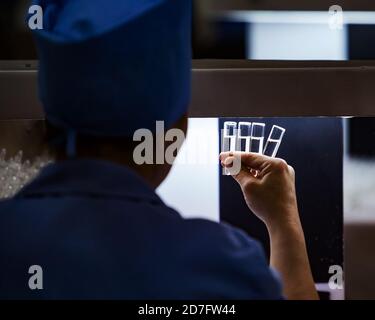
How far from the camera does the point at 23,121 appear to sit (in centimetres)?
125

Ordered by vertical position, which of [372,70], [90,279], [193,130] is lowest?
[90,279]

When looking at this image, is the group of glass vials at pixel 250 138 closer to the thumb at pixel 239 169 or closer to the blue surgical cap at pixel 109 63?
the thumb at pixel 239 169

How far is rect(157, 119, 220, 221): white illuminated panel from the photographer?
124 cm

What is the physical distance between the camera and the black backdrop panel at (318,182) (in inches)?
49.7

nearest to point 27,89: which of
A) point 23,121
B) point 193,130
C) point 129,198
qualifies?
point 23,121

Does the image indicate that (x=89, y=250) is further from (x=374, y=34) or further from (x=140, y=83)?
(x=374, y=34)

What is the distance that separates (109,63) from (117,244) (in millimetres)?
296

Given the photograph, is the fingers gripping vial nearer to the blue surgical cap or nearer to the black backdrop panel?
the black backdrop panel

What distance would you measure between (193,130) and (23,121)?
0.38 metres

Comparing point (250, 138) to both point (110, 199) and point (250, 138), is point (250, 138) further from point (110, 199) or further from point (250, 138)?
point (110, 199)

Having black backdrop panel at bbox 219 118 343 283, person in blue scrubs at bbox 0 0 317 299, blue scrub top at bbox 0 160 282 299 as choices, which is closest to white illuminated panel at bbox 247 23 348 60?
black backdrop panel at bbox 219 118 343 283

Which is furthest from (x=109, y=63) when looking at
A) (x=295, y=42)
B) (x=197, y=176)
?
(x=295, y=42)

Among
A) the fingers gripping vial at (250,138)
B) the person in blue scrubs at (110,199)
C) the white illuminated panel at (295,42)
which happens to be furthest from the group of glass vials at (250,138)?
the person in blue scrubs at (110,199)

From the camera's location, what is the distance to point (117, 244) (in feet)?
3.05
